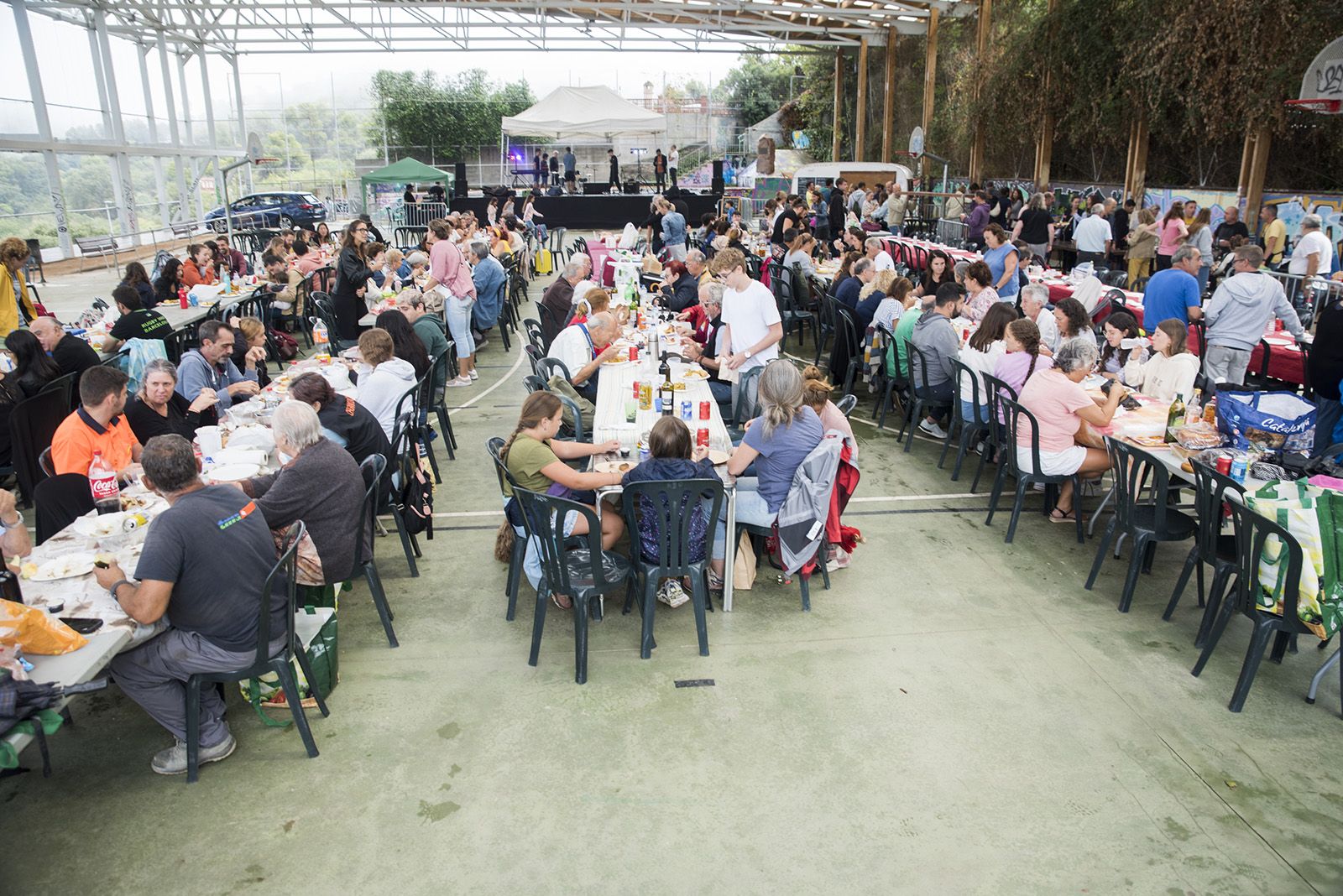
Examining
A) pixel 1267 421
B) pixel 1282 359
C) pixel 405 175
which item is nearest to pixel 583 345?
pixel 1267 421

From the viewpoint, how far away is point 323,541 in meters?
3.98

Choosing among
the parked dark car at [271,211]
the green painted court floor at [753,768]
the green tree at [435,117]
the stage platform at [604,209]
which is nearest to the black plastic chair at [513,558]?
the green painted court floor at [753,768]

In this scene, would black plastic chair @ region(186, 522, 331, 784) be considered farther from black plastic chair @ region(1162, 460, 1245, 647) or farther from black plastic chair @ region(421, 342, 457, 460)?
black plastic chair @ region(1162, 460, 1245, 647)

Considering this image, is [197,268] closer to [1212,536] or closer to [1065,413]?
[1065,413]

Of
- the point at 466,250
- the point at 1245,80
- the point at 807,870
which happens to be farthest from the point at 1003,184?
the point at 807,870

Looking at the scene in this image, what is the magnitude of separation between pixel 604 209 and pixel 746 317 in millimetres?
18455

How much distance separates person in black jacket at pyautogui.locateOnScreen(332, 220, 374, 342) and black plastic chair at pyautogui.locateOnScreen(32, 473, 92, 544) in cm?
451

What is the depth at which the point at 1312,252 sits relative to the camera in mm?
10328

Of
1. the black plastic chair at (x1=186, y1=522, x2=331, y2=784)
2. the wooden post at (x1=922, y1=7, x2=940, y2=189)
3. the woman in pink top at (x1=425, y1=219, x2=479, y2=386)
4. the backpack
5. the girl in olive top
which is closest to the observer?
the black plastic chair at (x1=186, y1=522, x2=331, y2=784)

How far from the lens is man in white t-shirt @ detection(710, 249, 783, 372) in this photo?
256 inches

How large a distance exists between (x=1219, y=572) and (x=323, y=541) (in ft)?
13.7

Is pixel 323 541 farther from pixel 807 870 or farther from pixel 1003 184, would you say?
pixel 1003 184

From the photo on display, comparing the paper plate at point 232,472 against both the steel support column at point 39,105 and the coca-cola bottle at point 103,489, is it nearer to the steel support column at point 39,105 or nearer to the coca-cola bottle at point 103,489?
the coca-cola bottle at point 103,489

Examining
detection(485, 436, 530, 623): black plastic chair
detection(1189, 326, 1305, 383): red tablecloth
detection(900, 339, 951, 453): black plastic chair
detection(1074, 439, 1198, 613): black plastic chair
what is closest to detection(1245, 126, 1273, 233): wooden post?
detection(1189, 326, 1305, 383): red tablecloth
